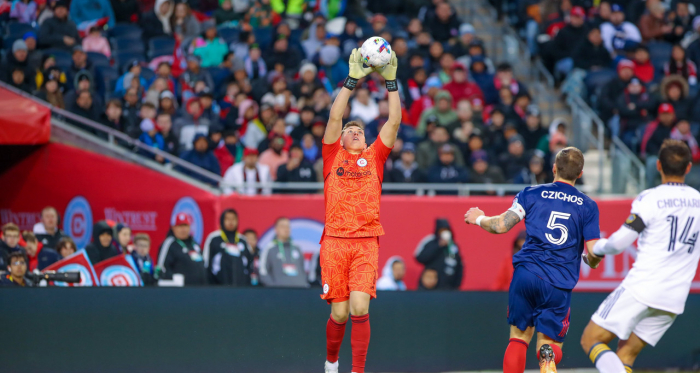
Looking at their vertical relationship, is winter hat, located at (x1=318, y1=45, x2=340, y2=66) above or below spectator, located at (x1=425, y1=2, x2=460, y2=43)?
below

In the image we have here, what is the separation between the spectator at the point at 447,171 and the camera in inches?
508

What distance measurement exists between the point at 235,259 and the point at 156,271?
1.05 m

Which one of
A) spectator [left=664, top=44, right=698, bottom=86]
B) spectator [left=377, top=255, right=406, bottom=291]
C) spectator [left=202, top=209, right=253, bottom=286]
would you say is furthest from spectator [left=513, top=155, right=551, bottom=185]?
spectator [left=202, top=209, right=253, bottom=286]

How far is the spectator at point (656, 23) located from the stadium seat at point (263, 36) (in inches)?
302

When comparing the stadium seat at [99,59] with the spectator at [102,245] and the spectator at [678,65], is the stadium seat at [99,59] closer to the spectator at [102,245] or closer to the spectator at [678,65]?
the spectator at [102,245]

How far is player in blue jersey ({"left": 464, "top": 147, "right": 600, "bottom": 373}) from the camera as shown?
21.7 ft

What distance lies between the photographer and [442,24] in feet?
55.2

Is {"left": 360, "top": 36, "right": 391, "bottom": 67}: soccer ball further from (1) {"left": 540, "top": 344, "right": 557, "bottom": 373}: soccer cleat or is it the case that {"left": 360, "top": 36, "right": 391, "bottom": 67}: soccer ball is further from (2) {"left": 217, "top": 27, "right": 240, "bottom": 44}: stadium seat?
(2) {"left": 217, "top": 27, "right": 240, "bottom": 44}: stadium seat

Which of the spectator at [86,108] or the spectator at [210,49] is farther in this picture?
the spectator at [210,49]

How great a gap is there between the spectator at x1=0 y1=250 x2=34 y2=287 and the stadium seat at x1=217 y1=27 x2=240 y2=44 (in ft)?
27.1

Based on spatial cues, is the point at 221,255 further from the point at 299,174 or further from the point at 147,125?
the point at 147,125

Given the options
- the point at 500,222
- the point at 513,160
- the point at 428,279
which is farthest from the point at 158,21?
the point at 500,222

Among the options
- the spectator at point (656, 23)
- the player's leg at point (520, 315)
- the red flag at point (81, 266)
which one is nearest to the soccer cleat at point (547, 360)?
the player's leg at point (520, 315)

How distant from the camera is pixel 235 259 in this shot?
11.0 m
